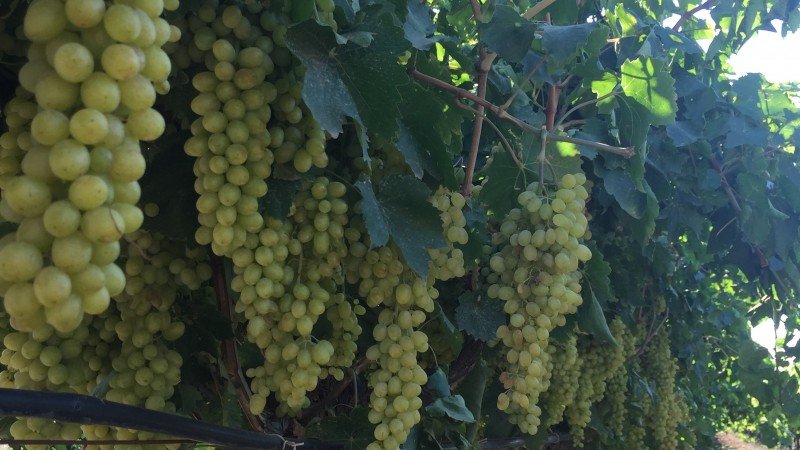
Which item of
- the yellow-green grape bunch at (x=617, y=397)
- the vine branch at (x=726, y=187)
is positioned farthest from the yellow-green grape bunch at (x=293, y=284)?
the vine branch at (x=726, y=187)

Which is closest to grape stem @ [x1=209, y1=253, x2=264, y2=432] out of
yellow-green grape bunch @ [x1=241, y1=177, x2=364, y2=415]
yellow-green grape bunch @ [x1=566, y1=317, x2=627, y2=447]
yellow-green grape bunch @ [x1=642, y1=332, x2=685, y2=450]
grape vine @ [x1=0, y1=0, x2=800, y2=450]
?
grape vine @ [x1=0, y1=0, x2=800, y2=450]

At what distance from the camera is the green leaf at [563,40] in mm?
1449

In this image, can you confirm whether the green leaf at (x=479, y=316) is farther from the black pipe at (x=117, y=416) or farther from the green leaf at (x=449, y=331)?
the black pipe at (x=117, y=416)

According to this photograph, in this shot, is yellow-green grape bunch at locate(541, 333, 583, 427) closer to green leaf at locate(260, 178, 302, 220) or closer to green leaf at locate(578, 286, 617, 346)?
green leaf at locate(578, 286, 617, 346)

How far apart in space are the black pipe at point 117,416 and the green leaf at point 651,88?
1213 mm

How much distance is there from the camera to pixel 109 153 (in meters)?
0.52

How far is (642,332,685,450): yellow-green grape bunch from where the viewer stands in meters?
2.94

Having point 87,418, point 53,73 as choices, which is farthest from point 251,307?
point 53,73

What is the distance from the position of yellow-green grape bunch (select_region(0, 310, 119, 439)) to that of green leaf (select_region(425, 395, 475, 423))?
705 millimetres

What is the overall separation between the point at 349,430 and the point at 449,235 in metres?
0.46

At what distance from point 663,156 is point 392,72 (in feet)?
5.81

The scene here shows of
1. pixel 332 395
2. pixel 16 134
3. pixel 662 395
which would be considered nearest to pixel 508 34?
pixel 332 395

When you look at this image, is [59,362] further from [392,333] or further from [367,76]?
[367,76]

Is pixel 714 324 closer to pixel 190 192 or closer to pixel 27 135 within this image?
pixel 190 192
